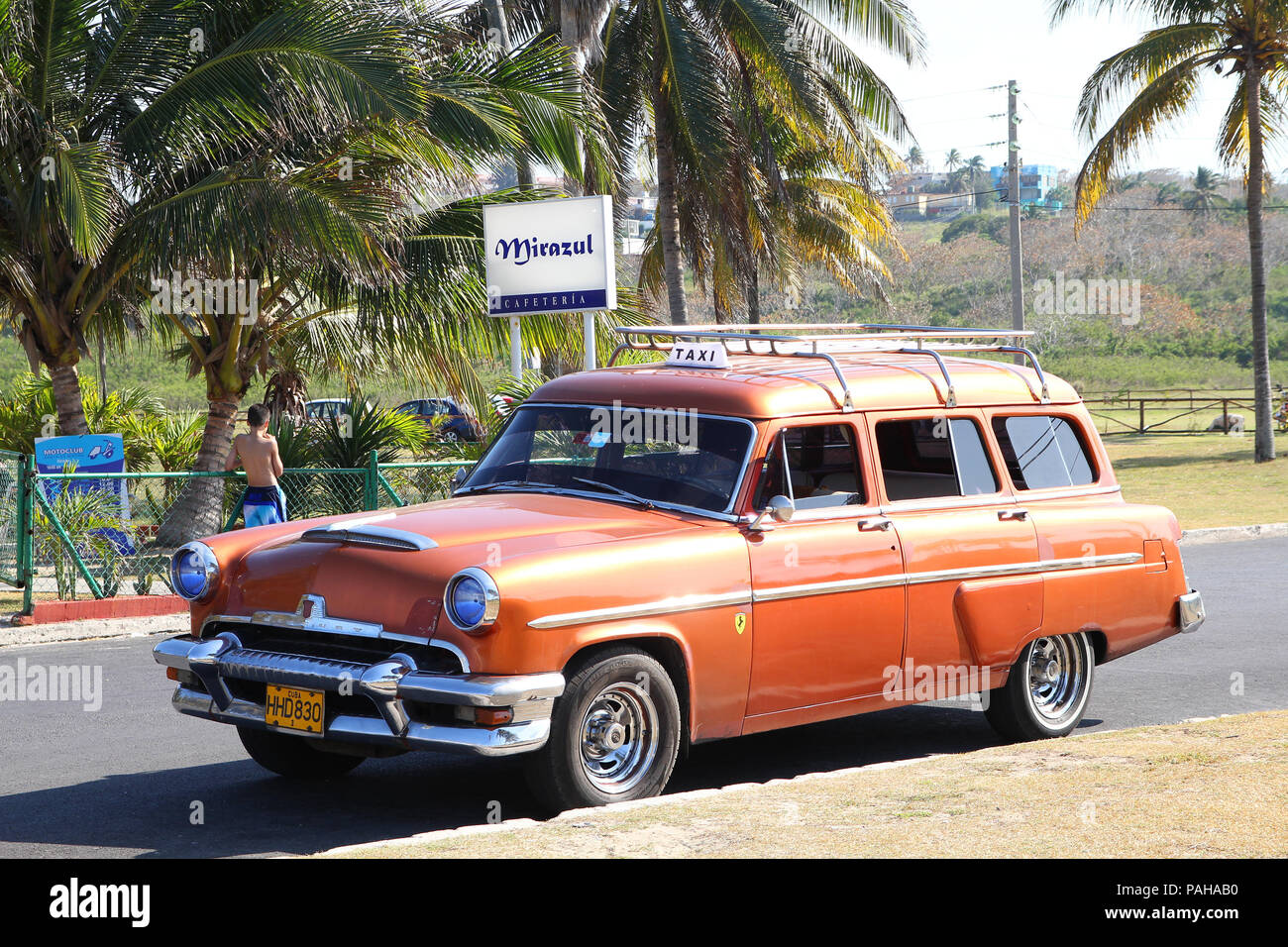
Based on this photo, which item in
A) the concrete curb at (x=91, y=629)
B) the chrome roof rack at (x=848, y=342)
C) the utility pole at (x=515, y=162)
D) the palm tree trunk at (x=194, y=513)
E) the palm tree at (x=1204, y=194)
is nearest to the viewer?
the chrome roof rack at (x=848, y=342)

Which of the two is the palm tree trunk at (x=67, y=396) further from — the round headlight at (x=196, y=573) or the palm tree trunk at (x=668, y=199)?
the palm tree trunk at (x=668, y=199)

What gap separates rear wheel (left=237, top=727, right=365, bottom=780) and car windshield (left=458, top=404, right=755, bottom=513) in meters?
1.48

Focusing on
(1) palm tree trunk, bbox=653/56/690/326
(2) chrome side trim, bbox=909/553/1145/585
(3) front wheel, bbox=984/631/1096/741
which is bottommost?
(3) front wheel, bbox=984/631/1096/741

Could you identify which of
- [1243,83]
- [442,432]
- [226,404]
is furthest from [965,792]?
[1243,83]

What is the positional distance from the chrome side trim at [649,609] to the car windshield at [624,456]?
18.5 inches

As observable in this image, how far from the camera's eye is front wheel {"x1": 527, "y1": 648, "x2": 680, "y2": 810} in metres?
5.85

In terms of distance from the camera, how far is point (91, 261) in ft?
45.2

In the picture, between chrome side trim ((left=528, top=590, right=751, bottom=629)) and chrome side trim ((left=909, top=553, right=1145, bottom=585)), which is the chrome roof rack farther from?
chrome side trim ((left=528, top=590, right=751, bottom=629))

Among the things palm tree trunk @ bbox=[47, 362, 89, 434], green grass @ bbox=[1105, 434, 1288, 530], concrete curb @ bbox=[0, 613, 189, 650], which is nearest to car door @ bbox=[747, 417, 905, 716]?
concrete curb @ bbox=[0, 613, 189, 650]

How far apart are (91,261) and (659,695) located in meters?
9.77

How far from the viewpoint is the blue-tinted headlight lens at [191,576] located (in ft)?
21.5

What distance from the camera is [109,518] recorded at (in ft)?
41.9

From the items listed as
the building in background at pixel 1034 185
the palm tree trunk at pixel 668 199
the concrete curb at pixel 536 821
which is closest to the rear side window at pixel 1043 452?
the concrete curb at pixel 536 821
